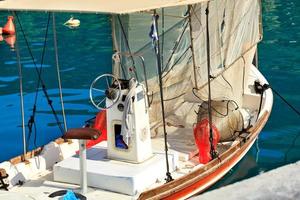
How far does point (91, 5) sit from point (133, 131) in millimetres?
2133

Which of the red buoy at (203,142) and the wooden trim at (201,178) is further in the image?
the red buoy at (203,142)

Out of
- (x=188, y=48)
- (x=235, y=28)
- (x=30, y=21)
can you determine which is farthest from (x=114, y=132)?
Answer: (x=30, y=21)

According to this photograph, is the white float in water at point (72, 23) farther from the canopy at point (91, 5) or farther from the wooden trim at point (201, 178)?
the canopy at point (91, 5)

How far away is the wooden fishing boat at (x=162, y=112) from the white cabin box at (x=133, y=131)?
16mm

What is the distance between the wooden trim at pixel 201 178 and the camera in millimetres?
9035

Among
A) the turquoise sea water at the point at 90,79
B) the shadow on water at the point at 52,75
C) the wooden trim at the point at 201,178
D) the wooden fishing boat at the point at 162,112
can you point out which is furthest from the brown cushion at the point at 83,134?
the shadow on water at the point at 52,75

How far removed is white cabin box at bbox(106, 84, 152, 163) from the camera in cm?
962

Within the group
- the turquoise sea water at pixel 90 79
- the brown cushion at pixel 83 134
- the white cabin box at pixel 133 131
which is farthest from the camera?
the turquoise sea water at pixel 90 79

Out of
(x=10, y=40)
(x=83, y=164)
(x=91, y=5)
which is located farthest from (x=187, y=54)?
(x=10, y=40)

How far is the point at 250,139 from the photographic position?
1173cm

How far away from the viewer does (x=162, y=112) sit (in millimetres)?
9328

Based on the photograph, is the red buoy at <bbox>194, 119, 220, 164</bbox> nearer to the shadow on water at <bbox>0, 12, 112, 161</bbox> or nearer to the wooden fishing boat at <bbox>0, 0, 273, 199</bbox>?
the wooden fishing boat at <bbox>0, 0, 273, 199</bbox>

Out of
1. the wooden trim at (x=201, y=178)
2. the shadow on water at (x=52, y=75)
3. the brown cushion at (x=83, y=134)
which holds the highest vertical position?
the brown cushion at (x=83, y=134)

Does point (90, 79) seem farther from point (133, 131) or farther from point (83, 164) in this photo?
point (83, 164)
